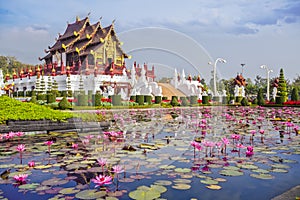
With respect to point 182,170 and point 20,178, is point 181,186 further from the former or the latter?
point 20,178

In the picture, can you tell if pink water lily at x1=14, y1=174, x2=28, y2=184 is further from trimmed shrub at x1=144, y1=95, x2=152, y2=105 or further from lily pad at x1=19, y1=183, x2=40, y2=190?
trimmed shrub at x1=144, y1=95, x2=152, y2=105

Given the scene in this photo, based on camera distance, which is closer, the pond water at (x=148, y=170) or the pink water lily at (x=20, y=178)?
the pond water at (x=148, y=170)

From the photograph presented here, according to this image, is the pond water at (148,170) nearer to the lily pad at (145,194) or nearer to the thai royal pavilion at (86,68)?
the lily pad at (145,194)

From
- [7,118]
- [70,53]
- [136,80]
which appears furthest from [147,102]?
[7,118]

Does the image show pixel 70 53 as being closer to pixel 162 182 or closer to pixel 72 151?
pixel 72 151

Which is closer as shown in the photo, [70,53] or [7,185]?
[7,185]

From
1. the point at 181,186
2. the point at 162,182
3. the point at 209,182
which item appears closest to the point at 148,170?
the point at 162,182

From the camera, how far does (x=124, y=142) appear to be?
21.8 ft

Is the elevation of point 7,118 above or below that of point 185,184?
above

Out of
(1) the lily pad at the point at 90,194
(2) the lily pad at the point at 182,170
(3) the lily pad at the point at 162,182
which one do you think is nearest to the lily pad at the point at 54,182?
(1) the lily pad at the point at 90,194

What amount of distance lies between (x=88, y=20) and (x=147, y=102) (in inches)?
634

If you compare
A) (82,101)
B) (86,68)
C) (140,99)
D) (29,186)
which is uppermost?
(86,68)

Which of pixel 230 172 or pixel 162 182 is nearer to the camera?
pixel 162 182

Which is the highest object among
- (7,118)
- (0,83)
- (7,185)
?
(0,83)
